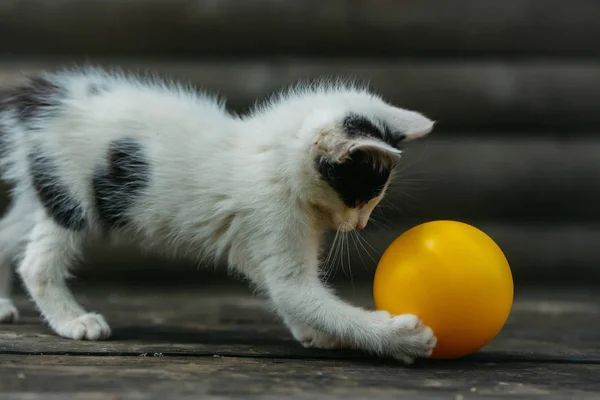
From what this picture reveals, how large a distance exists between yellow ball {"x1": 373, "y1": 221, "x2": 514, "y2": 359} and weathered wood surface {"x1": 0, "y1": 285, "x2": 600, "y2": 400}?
109 millimetres

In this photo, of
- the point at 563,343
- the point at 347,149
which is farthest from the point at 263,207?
the point at 563,343

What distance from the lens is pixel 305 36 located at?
304cm

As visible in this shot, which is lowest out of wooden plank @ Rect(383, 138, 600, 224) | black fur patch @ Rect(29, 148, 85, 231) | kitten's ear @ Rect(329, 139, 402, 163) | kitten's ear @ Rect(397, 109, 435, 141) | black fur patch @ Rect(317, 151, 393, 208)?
black fur patch @ Rect(29, 148, 85, 231)

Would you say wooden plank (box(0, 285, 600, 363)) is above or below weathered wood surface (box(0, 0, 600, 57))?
below

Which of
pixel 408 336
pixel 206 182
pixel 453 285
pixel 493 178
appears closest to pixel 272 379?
pixel 408 336

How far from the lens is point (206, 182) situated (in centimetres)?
191

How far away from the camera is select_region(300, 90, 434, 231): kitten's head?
1686mm

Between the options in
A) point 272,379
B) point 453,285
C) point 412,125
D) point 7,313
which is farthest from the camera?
point 7,313

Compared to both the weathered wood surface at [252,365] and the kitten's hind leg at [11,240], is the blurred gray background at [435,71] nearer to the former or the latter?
the weathered wood surface at [252,365]

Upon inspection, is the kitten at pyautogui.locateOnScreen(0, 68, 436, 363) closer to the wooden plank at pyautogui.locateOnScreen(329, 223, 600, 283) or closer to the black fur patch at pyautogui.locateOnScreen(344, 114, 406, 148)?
the black fur patch at pyautogui.locateOnScreen(344, 114, 406, 148)

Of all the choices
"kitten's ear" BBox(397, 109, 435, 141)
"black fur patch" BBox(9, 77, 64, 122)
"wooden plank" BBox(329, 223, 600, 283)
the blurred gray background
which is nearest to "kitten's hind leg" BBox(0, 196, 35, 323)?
"black fur patch" BBox(9, 77, 64, 122)

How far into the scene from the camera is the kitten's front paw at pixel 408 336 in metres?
1.69

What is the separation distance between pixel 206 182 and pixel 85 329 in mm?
547

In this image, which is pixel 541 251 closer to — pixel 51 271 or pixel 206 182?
pixel 206 182
